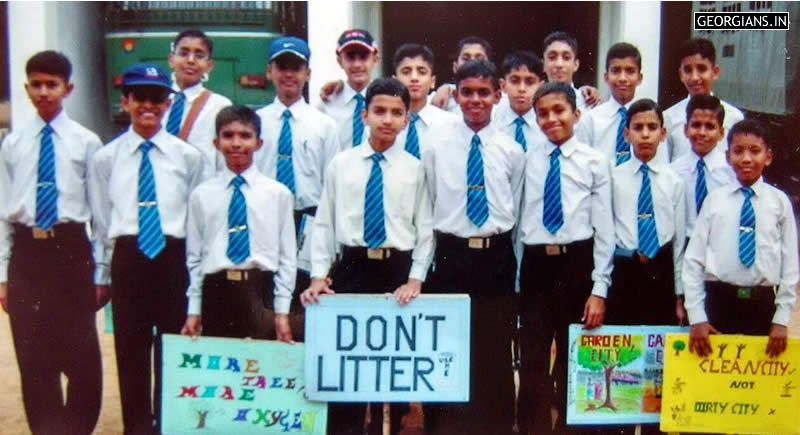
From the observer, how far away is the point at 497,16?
902cm

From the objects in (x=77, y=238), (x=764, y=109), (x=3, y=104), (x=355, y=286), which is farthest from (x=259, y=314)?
(x=3, y=104)

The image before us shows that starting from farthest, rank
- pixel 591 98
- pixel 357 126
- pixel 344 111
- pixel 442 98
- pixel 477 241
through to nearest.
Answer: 1. pixel 442 98
2. pixel 591 98
3. pixel 344 111
4. pixel 357 126
5. pixel 477 241

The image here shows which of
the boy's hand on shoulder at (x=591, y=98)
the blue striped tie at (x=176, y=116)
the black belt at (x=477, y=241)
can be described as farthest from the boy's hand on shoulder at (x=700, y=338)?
the blue striped tie at (x=176, y=116)

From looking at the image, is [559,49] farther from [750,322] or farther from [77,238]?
[77,238]

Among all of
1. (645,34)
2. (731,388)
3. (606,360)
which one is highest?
(645,34)

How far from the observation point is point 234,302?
376cm

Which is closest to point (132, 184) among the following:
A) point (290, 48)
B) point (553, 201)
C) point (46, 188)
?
point (46, 188)

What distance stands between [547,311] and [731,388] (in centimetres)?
83

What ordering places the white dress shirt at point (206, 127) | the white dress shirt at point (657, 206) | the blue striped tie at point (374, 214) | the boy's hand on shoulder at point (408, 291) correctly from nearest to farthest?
the boy's hand on shoulder at point (408, 291) < the blue striped tie at point (374, 214) < the white dress shirt at point (657, 206) < the white dress shirt at point (206, 127)

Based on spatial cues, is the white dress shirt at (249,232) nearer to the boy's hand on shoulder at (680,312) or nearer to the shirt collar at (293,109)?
the shirt collar at (293,109)

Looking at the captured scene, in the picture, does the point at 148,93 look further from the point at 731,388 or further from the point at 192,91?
the point at 731,388

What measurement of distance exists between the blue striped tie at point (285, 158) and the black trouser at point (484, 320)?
0.76 m

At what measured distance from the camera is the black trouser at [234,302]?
3736 millimetres

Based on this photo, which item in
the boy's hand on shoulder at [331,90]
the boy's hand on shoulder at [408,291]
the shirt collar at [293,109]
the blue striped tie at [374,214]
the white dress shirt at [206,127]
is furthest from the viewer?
the boy's hand on shoulder at [331,90]
